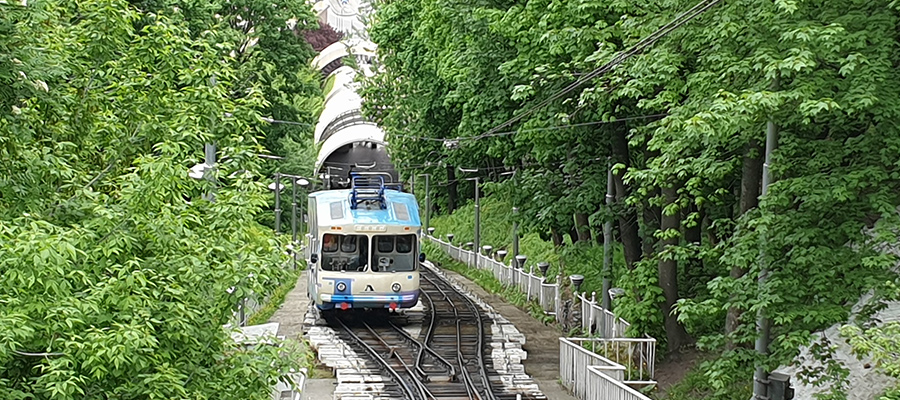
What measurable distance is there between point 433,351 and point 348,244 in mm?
3766

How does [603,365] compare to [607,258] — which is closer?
[603,365]

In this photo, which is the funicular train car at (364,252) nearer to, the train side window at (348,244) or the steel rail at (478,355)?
the train side window at (348,244)

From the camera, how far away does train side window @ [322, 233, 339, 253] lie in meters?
26.1

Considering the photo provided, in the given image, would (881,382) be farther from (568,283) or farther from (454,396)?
(568,283)

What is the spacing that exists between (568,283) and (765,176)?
789 inches

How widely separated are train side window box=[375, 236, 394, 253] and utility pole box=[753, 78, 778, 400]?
539 inches

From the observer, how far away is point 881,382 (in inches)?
571

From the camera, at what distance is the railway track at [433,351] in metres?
19.7

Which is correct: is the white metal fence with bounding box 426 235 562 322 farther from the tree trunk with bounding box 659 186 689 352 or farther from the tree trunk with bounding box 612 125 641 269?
the tree trunk with bounding box 659 186 689 352

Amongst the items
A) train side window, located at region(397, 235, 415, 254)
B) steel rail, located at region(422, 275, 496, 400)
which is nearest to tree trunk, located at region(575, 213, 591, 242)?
steel rail, located at region(422, 275, 496, 400)

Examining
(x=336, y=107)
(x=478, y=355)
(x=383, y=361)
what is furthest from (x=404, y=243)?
(x=336, y=107)

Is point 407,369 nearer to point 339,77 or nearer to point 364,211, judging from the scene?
point 364,211

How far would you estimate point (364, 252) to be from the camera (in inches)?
1029

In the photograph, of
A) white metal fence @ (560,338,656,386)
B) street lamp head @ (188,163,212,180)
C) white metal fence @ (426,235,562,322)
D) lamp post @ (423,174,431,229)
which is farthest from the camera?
lamp post @ (423,174,431,229)
